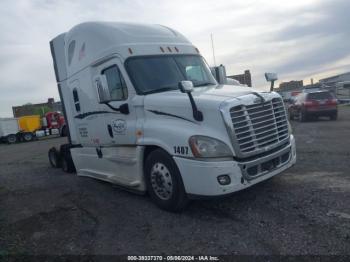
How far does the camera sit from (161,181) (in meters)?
6.00

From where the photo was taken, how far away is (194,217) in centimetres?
569

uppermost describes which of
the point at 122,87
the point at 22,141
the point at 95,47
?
the point at 95,47

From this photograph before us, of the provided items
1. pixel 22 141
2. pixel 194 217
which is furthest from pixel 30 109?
pixel 194 217

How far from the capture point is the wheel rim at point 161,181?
5871 mm

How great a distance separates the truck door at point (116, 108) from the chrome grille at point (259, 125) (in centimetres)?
196

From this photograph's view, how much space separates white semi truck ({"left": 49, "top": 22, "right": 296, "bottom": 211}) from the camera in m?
5.39

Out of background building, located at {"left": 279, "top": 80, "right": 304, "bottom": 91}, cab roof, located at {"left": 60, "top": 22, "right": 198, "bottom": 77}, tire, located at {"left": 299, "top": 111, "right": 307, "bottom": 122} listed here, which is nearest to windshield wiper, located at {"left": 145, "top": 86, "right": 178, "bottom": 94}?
cab roof, located at {"left": 60, "top": 22, "right": 198, "bottom": 77}

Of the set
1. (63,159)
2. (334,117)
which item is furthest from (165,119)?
(334,117)

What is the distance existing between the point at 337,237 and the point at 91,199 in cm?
478

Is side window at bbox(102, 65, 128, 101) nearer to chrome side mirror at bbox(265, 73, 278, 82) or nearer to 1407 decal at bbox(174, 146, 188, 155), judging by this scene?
1407 decal at bbox(174, 146, 188, 155)

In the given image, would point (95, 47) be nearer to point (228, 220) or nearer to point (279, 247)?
point (228, 220)

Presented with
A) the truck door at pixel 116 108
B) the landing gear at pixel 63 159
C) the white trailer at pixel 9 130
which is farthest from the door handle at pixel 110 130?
the white trailer at pixel 9 130

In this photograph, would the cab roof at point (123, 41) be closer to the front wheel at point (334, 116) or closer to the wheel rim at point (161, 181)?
the wheel rim at point (161, 181)

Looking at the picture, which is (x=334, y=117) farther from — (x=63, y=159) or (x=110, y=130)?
(x=110, y=130)
